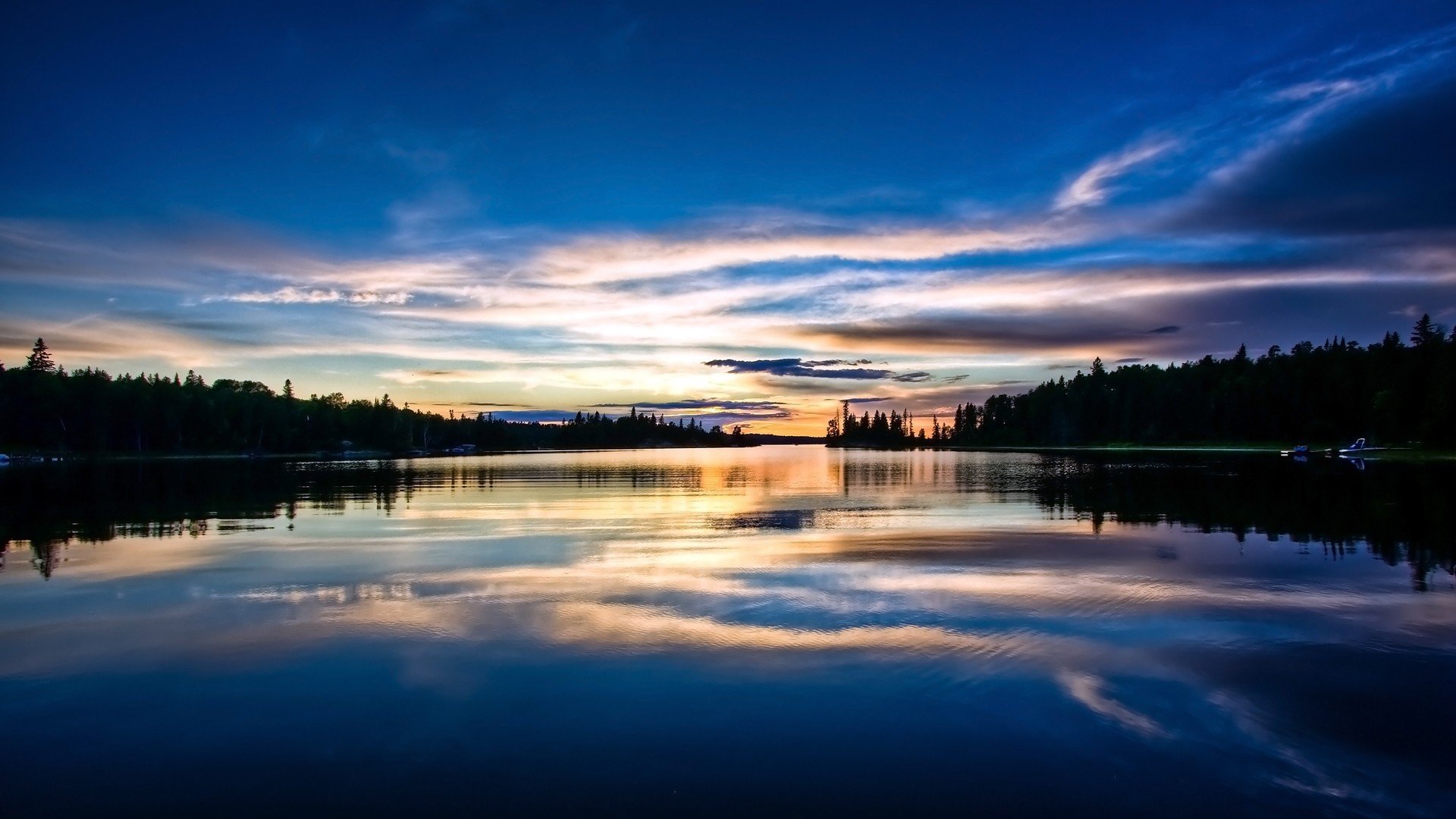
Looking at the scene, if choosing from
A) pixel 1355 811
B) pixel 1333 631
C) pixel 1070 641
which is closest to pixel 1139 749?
pixel 1355 811

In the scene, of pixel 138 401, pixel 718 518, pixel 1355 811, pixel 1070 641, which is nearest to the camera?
pixel 1355 811

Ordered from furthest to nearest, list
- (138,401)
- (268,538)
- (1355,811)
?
(138,401) → (268,538) → (1355,811)

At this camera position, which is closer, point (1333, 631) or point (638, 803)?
point (638, 803)

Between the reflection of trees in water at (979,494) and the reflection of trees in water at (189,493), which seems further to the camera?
the reflection of trees in water at (189,493)

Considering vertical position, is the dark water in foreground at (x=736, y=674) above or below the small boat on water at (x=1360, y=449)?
below

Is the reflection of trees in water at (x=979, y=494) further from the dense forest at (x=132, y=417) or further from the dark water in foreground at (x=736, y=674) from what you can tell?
the dense forest at (x=132, y=417)

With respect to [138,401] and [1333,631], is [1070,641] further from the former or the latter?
[138,401]

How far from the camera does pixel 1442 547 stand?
23.6m

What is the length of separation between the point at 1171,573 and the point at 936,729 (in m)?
13.6

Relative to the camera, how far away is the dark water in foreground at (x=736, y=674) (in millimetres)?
8398

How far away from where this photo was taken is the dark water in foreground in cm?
840

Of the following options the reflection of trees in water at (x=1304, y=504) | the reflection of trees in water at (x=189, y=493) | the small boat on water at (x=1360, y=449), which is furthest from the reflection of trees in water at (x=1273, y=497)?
the reflection of trees in water at (x=189, y=493)

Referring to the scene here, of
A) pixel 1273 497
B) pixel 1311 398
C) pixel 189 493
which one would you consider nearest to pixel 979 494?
pixel 1273 497

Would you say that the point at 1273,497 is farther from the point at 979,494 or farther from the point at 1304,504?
the point at 979,494
